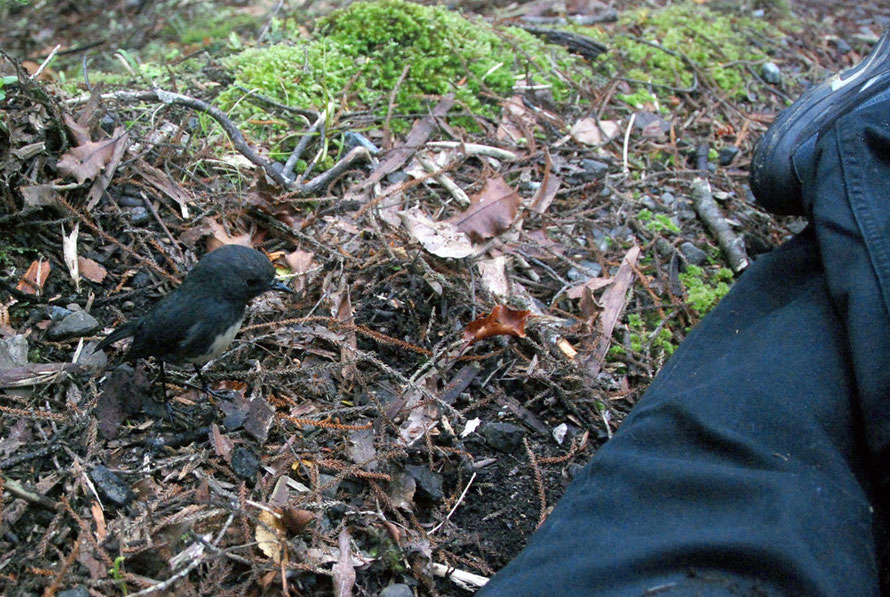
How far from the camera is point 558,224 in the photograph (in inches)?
161

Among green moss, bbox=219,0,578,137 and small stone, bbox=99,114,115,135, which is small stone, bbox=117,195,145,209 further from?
green moss, bbox=219,0,578,137

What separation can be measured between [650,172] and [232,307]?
2811mm

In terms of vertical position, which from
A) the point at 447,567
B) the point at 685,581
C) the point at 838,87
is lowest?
the point at 447,567

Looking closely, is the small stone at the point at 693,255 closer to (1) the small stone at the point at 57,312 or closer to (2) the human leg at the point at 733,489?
(2) the human leg at the point at 733,489

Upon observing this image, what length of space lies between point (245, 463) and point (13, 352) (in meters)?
1.09

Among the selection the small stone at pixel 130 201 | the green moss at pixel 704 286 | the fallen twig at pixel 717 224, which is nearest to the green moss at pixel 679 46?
the fallen twig at pixel 717 224

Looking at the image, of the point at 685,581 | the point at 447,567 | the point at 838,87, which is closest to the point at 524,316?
the point at 447,567

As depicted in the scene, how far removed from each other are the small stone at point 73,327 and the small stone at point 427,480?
152 cm

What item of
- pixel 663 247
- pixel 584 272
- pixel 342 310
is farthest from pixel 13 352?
pixel 663 247

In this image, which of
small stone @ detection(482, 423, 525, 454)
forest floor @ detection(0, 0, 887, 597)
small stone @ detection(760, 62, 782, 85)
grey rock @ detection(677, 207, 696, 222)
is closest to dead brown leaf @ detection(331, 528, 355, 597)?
forest floor @ detection(0, 0, 887, 597)

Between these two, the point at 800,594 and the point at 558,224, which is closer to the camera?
the point at 800,594

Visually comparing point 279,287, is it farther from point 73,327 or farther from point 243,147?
point 243,147

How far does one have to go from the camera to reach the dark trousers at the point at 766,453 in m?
2.05

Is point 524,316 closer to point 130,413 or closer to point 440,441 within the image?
point 440,441
